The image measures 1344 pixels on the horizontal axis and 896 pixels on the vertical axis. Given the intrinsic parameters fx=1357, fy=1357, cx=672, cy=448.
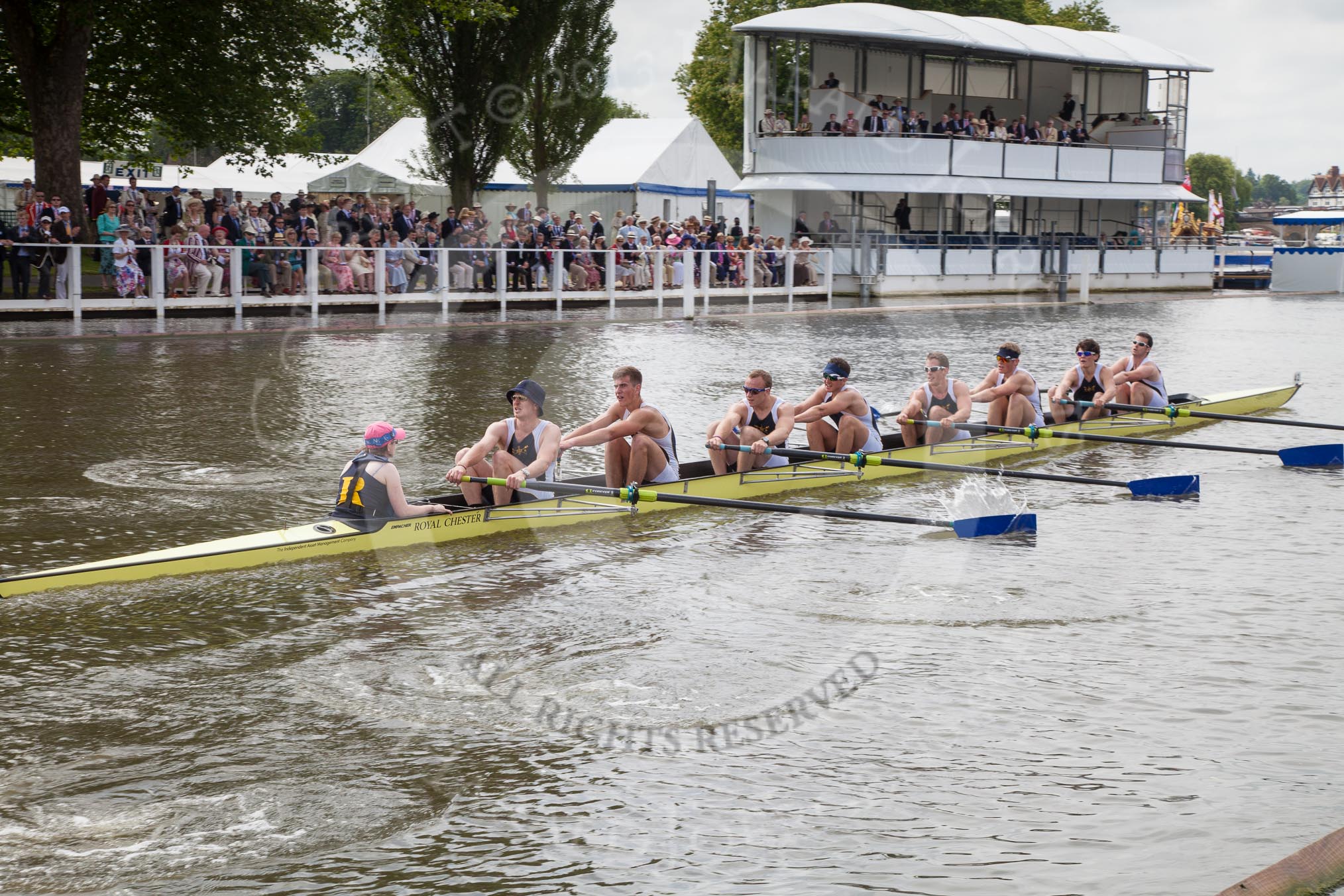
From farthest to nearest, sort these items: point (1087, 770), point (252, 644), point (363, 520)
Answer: point (363, 520) → point (252, 644) → point (1087, 770)

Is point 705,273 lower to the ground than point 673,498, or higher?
higher

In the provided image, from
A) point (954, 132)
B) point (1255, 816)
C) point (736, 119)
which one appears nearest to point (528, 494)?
point (1255, 816)

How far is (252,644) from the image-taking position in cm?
835

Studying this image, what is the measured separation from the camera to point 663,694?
7.68 meters

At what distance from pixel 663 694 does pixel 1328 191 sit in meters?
134

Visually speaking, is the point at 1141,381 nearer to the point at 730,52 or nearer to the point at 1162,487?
the point at 1162,487

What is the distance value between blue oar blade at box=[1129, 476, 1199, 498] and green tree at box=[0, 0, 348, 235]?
67.1 feet

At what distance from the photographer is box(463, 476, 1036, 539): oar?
35.3 feet

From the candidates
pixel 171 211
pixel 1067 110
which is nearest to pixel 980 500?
pixel 171 211

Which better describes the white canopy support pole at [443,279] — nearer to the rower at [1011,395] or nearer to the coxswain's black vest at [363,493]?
the rower at [1011,395]

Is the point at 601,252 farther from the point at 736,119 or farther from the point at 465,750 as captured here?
the point at 736,119

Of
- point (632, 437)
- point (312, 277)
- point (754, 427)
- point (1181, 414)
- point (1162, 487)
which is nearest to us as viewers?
point (632, 437)

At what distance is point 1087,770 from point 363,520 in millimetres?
5614

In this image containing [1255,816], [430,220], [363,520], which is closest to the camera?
[1255,816]
